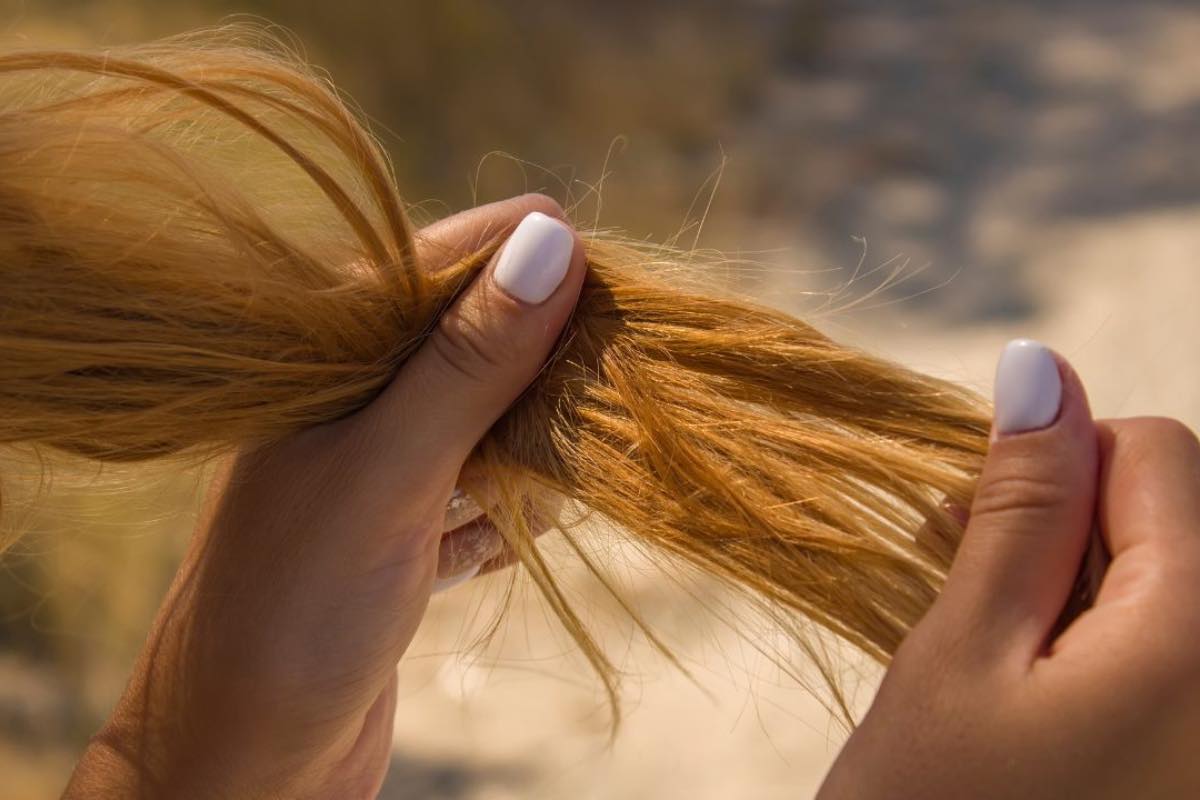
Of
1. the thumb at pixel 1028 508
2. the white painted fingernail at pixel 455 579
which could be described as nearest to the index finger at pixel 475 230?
the white painted fingernail at pixel 455 579

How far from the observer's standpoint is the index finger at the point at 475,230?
3.97 feet

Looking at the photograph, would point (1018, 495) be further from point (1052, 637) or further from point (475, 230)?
point (475, 230)

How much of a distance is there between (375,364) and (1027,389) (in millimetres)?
586

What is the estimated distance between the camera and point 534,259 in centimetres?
113

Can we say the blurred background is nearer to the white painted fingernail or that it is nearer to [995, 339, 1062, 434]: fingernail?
the white painted fingernail

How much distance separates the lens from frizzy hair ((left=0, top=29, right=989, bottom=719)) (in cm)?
108

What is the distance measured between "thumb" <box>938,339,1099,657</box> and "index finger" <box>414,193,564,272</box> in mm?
481

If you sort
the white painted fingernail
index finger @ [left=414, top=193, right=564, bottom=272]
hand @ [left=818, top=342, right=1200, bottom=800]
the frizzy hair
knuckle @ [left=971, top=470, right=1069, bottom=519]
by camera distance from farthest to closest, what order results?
the white painted fingernail
index finger @ [left=414, top=193, right=564, bottom=272]
the frizzy hair
knuckle @ [left=971, top=470, right=1069, bottom=519]
hand @ [left=818, top=342, right=1200, bottom=800]

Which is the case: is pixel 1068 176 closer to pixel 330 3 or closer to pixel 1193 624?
pixel 330 3

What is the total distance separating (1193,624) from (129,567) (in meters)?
2.76

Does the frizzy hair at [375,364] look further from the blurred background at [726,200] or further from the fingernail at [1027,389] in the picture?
the blurred background at [726,200]

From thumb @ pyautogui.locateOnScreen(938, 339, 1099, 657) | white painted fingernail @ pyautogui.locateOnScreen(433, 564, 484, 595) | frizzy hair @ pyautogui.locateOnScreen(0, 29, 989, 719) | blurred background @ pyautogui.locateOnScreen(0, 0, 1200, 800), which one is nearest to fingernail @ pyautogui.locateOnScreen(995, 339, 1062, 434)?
thumb @ pyautogui.locateOnScreen(938, 339, 1099, 657)

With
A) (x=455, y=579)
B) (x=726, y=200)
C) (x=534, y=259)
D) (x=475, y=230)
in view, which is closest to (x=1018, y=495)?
(x=534, y=259)

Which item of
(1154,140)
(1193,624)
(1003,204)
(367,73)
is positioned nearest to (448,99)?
(367,73)
